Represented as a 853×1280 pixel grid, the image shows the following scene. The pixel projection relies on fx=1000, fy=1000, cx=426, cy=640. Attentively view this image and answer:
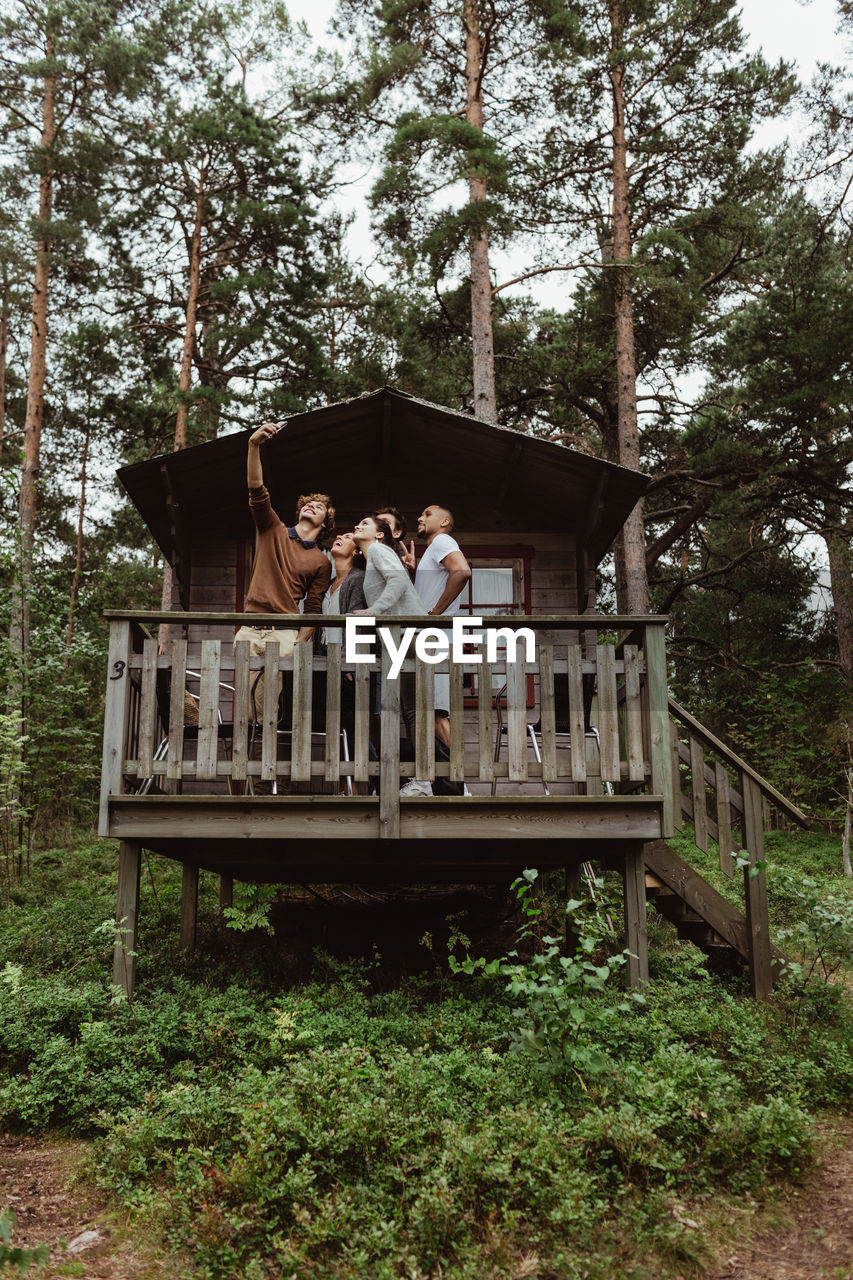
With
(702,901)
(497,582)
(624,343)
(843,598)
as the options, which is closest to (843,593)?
(843,598)

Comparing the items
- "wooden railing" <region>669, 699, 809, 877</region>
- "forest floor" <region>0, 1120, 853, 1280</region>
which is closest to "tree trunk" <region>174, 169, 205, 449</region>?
"wooden railing" <region>669, 699, 809, 877</region>

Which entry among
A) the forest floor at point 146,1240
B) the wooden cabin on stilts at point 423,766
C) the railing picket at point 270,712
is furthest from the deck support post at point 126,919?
the forest floor at point 146,1240

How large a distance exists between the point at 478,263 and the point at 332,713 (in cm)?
1010

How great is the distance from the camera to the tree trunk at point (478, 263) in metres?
13.4

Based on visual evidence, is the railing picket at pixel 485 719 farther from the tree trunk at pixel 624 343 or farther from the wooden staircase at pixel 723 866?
the tree trunk at pixel 624 343

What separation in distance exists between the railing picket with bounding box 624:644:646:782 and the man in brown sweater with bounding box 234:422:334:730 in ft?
7.23

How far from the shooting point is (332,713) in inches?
245

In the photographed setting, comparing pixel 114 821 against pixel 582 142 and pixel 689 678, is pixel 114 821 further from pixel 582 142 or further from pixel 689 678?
pixel 689 678

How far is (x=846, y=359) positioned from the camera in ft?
49.7

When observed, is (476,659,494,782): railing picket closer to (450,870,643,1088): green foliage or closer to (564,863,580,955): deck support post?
(450,870,643,1088): green foliage

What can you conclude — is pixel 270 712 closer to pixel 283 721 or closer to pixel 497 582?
pixel 283 721

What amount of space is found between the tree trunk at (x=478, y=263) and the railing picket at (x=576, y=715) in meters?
7.31

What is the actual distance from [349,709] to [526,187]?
40.2 feet

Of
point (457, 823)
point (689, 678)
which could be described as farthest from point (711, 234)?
point (457, 823)
